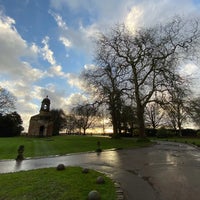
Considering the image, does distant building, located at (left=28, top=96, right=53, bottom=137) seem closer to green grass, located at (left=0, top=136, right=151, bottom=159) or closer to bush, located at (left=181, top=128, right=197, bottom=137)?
green grass, located at (left=0, top=136, right=151, bottom=159)

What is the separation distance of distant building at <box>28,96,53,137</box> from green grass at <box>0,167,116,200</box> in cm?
4945

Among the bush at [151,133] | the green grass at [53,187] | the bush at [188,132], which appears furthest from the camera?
the bush at [151,133]

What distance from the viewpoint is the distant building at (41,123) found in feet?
188

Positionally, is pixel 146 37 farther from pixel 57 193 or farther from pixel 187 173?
pixel 57 193

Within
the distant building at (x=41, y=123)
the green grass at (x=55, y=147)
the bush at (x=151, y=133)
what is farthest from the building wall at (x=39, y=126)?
the green grass at (x=55, y=147)

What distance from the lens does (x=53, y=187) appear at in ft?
23.9

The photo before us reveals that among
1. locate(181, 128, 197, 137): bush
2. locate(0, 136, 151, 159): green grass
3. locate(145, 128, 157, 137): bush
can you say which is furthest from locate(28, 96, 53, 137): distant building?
locate(181, 128, 197, 137): bush

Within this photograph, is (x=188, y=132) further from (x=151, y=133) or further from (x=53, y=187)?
(x=53, y=187)

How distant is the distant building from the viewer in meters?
57.2

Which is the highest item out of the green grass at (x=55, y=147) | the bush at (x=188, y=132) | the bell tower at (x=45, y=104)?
the bell tower at (x=45, y=104)

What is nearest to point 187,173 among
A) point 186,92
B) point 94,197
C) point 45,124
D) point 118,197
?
point 118,197

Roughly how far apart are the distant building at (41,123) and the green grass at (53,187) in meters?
49.4

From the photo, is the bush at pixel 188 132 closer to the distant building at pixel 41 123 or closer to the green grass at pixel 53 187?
the distant building at pixel 41 123

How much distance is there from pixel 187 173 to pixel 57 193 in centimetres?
589
